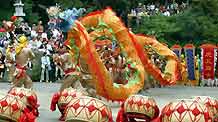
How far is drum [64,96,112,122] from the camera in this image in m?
9.01

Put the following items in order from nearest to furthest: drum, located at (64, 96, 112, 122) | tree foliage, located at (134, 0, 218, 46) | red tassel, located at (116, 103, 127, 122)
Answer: drum, located at (64, 96, 112, 122), red tassel, located at (116, 103, 127, 122), tree foliage, located at (134, 0, 218, 46)

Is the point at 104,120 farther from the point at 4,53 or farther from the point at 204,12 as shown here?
the point at 204,12

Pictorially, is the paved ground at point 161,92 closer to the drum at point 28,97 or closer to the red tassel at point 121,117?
the drum at point 28,97

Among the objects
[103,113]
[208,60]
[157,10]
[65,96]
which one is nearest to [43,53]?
[208,60]

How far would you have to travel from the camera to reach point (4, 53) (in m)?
23.2

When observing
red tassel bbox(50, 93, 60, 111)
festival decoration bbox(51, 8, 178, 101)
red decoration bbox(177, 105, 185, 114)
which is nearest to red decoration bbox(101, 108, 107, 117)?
red decoration bbox(177, 105, 185, 114)

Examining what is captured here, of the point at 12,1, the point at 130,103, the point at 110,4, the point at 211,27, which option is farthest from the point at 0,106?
the point at 12,1

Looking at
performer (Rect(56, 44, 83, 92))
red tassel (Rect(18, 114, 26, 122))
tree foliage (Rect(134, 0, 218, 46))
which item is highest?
tree foliage (Rect(134, 0, 218, 46))

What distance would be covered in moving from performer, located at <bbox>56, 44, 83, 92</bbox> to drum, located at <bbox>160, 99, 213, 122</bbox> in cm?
568

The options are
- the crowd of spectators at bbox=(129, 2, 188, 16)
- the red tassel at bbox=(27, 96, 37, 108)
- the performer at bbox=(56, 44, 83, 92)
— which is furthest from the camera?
the crowd of spectators at bbox=(129, 2, 188, 16)

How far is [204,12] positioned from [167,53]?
898 cm

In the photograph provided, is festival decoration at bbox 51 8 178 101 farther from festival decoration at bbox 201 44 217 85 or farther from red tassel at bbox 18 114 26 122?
festival decoration at bbox 201 44 217 85

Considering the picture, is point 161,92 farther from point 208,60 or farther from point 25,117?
point 25,117

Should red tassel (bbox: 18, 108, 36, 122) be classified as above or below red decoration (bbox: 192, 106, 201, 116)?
below
